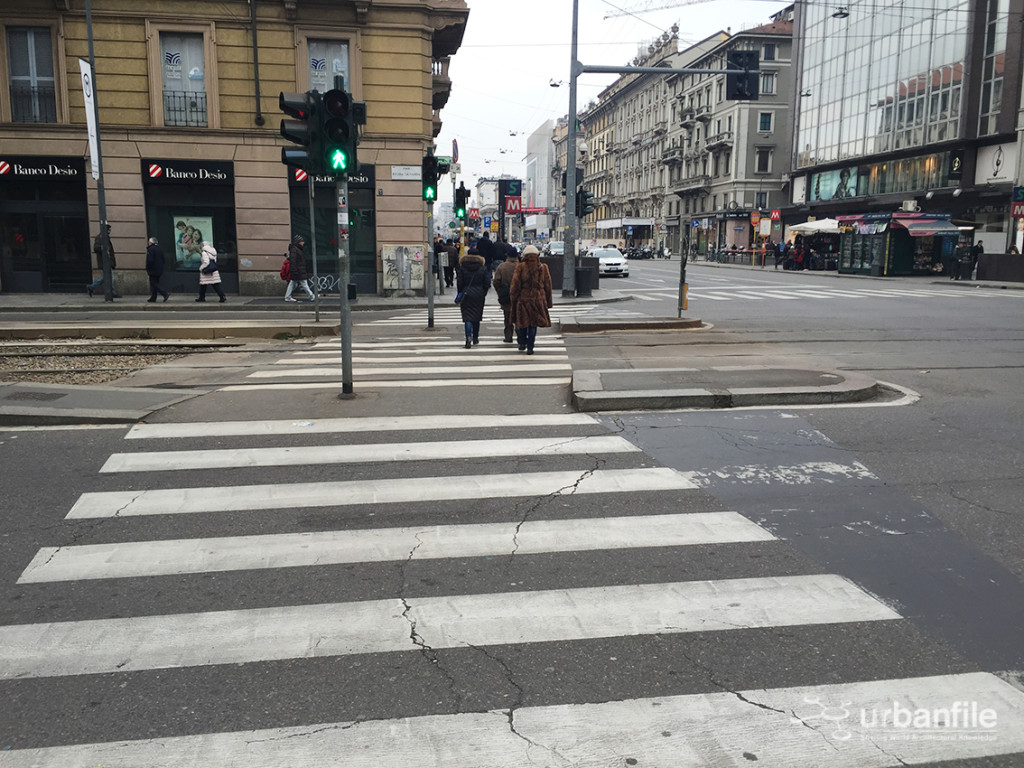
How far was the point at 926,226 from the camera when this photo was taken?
40281 millimetres

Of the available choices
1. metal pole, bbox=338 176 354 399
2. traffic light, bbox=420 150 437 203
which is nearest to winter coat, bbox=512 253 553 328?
metal pole, bbox=338 176 354 399

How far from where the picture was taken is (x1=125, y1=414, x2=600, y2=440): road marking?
791 centimetres

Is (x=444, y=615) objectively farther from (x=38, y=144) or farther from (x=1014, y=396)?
(x=38, y=144)

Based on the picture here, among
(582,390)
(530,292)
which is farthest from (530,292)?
(582,390)

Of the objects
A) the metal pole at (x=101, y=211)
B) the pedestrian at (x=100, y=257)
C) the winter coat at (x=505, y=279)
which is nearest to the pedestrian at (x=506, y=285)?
the winter coat at (x=505, y=279)

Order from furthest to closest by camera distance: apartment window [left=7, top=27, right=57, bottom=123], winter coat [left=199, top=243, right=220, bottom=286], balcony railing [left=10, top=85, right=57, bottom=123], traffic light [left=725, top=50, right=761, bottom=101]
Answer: balcony railing [left=10, top=85, right=57, bottom=123]
apartment window [left=7, top=27, right=57, bottom=123]
winter coat [left=199, top=243, right=220, bottom=286]
traffic light [left=725, top=50, right=761, bottom=101]

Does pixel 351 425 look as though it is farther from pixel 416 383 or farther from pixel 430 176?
pixel 430 176

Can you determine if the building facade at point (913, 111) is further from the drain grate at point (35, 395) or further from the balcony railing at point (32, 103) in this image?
the drain grate at point (35, 395)

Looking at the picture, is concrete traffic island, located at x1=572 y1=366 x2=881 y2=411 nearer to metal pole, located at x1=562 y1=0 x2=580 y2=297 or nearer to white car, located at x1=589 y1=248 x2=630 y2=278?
metal pole, located at x1=562 y1=0 x2=580 y2=297

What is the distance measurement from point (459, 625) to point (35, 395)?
7.12 meters

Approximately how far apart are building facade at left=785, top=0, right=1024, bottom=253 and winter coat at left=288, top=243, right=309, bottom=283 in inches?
1291

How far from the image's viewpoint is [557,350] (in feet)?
46.3

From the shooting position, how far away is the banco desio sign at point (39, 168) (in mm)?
23969

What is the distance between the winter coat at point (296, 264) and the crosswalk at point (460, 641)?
1744 cm
